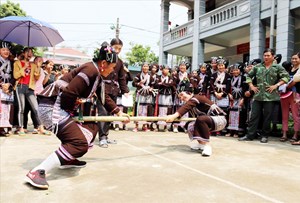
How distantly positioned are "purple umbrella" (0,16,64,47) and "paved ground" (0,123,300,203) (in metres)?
2.30

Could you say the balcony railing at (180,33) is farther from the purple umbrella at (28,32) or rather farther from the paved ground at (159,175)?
the paved ground at (159,175)

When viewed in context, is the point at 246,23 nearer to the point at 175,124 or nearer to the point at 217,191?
the point at 175,124

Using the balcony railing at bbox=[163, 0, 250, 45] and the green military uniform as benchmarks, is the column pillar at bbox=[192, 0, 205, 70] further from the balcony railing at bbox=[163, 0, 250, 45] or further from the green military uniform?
the green military uniform

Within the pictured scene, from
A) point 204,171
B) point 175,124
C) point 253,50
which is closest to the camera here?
point 204,171

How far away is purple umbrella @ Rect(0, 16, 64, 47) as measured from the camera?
5.67 metres

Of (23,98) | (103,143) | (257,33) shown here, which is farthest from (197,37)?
(103,143)

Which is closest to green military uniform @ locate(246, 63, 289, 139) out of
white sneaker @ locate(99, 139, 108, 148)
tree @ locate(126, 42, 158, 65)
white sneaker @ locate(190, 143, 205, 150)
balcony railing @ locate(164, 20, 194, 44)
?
white sneaker @ locate(190, 143, 205, 150)

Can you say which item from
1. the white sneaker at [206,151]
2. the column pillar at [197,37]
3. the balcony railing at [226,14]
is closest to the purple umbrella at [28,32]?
the white sneaker at [206,151]

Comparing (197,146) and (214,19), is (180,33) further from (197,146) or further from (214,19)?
(197,146)

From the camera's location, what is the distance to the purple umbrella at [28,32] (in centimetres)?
567

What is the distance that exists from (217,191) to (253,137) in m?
3.73

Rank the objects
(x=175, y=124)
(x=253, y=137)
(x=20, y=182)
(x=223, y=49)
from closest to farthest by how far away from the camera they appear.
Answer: (x=20, y=182)
(x=253, y=137)
(x=175, y=124)
(x=223, y=49)

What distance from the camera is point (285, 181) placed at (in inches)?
122

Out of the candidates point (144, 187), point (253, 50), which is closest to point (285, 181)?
point (144, 187)
